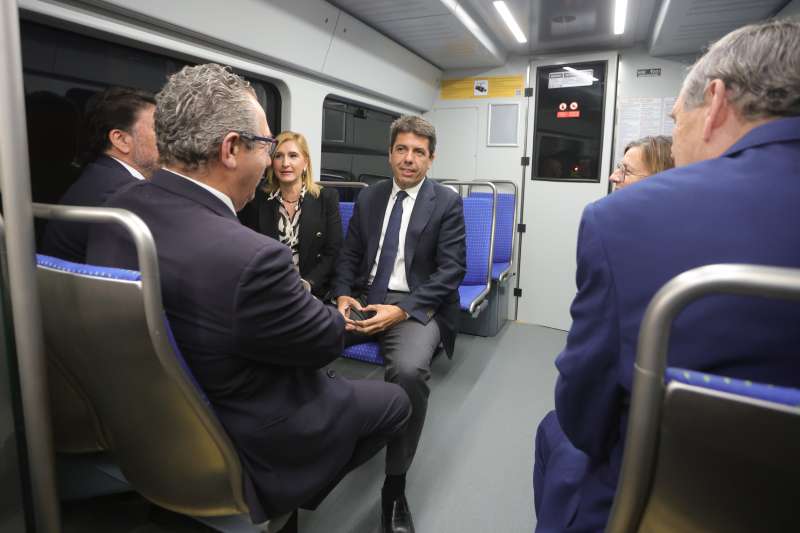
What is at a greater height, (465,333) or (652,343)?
(652,343)

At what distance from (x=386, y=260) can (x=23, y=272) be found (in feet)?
6.06

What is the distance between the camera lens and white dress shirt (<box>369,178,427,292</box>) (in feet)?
9.06

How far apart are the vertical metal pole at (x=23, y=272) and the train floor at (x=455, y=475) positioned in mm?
469

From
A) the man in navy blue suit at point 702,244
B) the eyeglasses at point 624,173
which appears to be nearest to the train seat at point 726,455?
the man in navy blue suit at point 702,244

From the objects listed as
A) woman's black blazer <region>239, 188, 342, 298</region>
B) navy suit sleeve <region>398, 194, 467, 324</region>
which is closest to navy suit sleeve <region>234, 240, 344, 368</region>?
navy suit sleeve <region>398, 194, 467, 324</region>

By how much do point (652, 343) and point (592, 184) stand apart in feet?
15.6

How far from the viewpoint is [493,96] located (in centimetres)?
538

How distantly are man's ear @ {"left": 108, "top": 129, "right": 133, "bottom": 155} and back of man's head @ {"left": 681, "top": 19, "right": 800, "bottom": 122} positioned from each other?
2.33 m

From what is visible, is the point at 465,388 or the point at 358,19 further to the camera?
the point at 358,19

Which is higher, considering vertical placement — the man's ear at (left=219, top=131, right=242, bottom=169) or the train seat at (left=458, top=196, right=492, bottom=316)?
the man's ear at (left=219, top=131, right=242, bottom=169)

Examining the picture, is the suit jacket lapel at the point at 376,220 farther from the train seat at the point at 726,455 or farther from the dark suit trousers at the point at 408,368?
the train seat at the point at 726,455

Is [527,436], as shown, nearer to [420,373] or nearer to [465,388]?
[465,388]

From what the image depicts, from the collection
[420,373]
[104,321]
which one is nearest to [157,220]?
[104,321]

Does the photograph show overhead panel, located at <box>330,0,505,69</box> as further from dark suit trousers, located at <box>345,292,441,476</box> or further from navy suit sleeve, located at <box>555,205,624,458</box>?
navy suit sleeve, located at <box>555,205,624,458</box>
